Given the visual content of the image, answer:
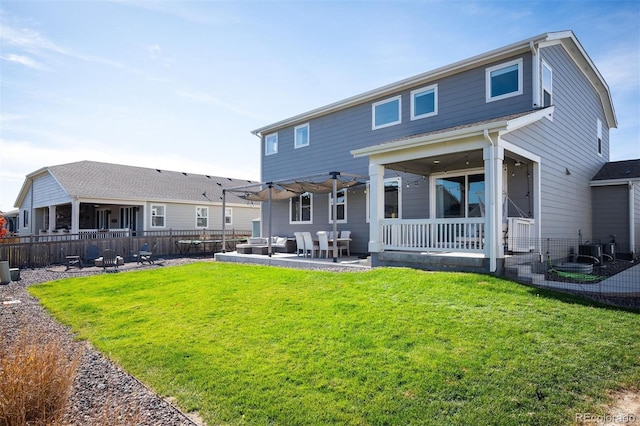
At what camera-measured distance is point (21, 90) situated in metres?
12.0

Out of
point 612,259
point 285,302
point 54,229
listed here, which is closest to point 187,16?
point 285,302

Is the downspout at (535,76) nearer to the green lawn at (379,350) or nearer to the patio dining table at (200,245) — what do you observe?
the green lawn at (379,350)

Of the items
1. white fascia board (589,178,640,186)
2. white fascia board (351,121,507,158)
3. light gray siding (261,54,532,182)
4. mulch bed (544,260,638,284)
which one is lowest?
mulch bed (544,260,638,284)

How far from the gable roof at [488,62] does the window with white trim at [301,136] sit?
31 cm

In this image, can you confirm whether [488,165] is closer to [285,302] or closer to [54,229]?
[285,302]

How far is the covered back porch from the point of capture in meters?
7.79

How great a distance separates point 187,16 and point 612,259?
15393 millimetres

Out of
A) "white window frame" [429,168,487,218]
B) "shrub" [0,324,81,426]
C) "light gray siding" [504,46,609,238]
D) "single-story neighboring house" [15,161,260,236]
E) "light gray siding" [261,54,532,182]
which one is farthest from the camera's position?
"single-story neighboring house" [15,161,260,236]

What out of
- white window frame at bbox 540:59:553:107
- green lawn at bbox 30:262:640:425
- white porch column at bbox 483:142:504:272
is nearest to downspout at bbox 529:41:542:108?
white window frame at bbox 540:59:553:107

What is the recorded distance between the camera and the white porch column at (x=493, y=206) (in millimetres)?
7633

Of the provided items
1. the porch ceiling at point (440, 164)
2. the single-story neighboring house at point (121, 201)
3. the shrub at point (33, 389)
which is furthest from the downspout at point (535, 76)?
the single-story neighboring house at point (121, 201)

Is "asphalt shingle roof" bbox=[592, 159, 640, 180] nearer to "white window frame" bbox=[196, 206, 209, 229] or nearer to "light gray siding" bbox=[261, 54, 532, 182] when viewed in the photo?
"light gray siding" bbox=[261, 54, 532, 182]

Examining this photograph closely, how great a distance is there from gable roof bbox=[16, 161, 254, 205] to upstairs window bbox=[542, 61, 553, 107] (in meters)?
20.9

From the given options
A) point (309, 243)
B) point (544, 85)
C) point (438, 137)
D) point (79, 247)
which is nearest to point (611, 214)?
point (544, 85)
